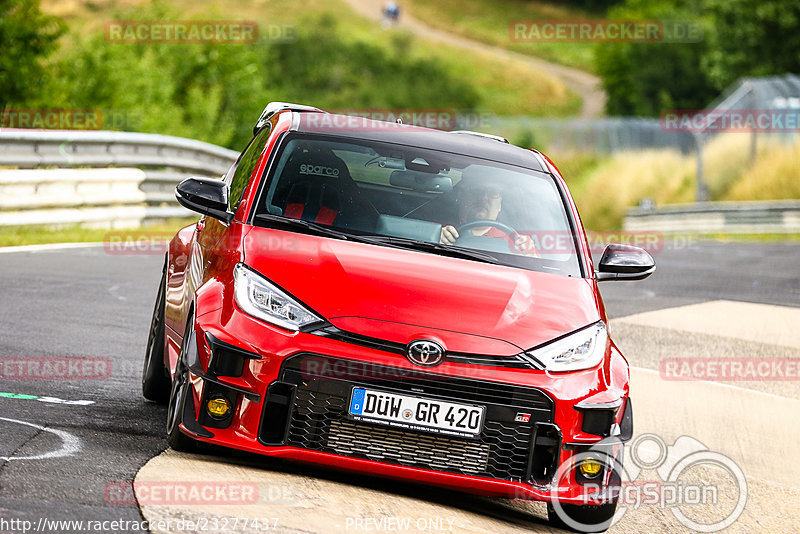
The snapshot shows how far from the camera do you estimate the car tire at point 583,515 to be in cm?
524

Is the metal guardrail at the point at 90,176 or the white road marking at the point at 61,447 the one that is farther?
the metal guardrail at the point at 90,176

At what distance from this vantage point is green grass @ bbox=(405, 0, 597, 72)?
115062 mm

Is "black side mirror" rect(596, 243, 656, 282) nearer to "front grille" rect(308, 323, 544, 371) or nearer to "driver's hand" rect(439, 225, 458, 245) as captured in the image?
"driver's hand" rect(439, 225, 458, 245)

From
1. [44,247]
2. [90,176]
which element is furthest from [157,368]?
[90,176]

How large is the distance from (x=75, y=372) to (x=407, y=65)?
91.5 meters

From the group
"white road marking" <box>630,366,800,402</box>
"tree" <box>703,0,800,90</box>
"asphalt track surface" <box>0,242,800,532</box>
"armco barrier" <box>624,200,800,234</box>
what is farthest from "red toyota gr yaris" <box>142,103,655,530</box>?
"tree" <box>703,0,800,90</box>

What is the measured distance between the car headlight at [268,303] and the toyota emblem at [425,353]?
381 mm

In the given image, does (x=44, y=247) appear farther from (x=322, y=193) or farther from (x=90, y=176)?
(x=322, y=193)

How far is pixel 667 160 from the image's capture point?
149 ft

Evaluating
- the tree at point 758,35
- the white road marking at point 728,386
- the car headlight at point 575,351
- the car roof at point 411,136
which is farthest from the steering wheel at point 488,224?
the tree at point 758,35

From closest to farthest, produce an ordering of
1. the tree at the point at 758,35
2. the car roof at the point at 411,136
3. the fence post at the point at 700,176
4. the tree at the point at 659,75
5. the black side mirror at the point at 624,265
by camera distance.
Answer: the black side mirror at the point at 624,265, the car roof at the point at 411,136, the fence post at the point at 700,176, the tree at the point at 758,35, the tree at the point at 659,75

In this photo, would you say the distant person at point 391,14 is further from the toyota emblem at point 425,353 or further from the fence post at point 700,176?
the toyota emblem at point 425,353

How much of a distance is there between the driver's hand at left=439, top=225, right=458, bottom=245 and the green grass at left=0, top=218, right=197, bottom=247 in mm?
8903

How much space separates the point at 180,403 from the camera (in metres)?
5.17
